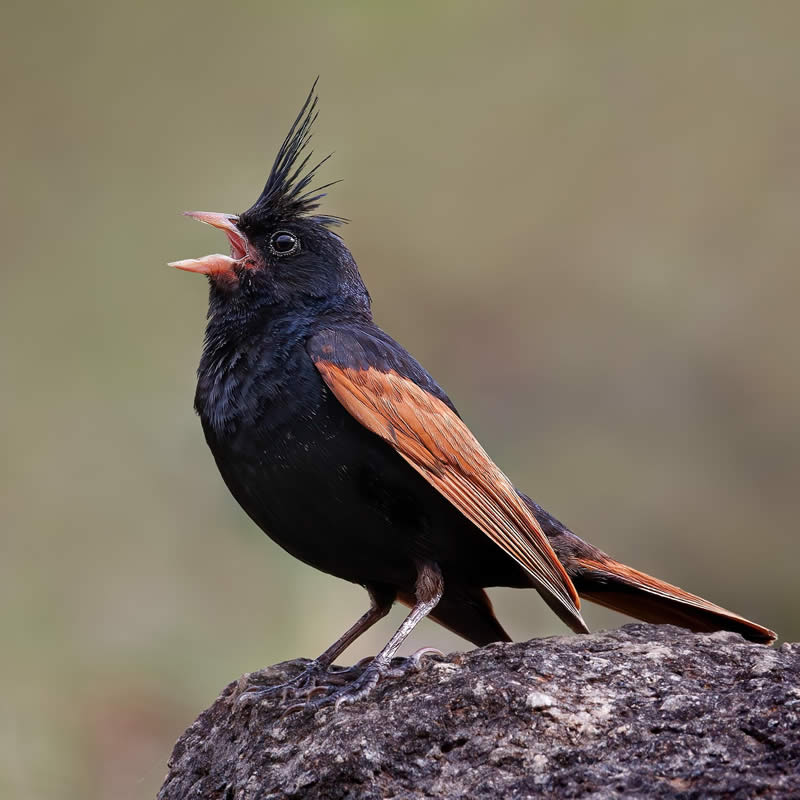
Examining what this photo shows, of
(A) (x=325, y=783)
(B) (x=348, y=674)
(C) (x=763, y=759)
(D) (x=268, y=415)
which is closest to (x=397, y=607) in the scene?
(B) (x=348, y=674)

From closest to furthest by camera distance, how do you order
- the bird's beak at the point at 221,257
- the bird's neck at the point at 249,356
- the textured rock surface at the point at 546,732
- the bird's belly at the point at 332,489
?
the textured rock surface at the point at 546,732
the bird's belly at the point at 332,489
the bird's neck at the point at 249,356
the bird's beak at the point at 221,257

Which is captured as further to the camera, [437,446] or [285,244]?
[285,244]

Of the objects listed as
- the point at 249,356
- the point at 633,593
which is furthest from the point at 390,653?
the point at 249,356

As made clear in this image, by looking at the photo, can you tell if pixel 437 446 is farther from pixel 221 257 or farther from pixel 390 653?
pixel 221 257

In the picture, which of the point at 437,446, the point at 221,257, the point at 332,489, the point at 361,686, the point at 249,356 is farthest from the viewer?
the point at 221,257

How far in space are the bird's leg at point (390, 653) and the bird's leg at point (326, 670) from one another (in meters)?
0.17

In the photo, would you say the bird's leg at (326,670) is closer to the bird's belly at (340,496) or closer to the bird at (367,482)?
the bird at (367,482)

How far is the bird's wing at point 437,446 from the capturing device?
3.24 metres

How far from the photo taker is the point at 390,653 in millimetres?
3209

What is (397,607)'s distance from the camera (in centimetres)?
600

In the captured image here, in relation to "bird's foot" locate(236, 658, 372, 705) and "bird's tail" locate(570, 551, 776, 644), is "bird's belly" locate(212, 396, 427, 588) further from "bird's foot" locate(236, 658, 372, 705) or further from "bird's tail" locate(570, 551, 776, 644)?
"bird's tail" locate(570, 551, 776, 644)

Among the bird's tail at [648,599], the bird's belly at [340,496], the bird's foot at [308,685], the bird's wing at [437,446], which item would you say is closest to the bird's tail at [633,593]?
the bird's tail at [648,599]

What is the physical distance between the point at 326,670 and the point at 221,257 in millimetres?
1487

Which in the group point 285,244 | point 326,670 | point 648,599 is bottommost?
point 648,599
